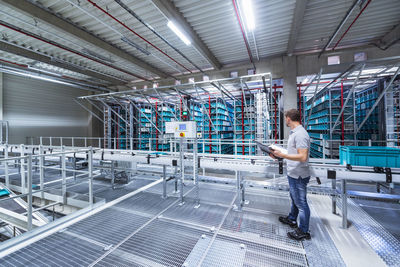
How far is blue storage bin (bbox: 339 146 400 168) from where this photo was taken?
2.37m

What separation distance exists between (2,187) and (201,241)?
238 inches

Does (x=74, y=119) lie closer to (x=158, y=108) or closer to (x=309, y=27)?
(x=158, y=108)

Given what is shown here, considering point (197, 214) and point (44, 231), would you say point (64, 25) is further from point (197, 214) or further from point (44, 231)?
point (197, 214)

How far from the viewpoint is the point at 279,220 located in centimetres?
300

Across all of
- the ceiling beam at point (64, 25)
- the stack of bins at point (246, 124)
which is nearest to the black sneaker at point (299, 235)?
the stack of bins at point (246, 124)

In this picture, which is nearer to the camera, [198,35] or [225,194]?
[225,194]

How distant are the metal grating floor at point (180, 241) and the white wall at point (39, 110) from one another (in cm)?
931

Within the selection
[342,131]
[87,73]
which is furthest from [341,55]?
[87,73]

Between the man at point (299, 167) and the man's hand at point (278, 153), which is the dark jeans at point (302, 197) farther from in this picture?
the man's hand at point (278, 153)

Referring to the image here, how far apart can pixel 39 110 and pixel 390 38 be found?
1528cm

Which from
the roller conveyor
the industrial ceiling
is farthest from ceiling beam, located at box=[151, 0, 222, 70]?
the roller conveyor

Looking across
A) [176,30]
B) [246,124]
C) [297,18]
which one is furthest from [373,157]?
[246,124]

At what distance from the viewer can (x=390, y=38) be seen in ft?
16.5

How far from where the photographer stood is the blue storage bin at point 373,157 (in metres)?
2.37
